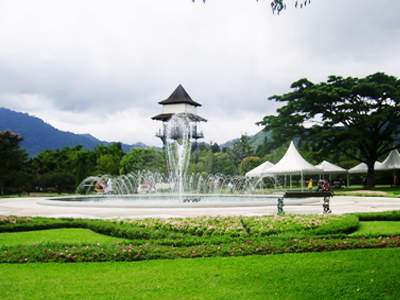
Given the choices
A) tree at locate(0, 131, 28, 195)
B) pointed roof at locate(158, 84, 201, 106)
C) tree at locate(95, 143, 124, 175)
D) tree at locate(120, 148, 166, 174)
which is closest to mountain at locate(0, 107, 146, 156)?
pointed roof at locate(158, 84, 201, 106)

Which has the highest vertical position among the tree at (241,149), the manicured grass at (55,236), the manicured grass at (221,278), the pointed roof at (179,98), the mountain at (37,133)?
the mountain at (37,133)

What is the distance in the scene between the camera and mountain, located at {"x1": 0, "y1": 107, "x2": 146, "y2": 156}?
167 m

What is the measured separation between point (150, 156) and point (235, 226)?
38.0 m

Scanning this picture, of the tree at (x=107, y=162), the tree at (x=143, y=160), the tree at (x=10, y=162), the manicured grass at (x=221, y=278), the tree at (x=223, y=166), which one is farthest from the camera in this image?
the tree at (x=223, y=166)

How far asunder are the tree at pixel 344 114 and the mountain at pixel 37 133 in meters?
130

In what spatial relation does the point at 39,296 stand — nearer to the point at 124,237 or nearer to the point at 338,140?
the point at 124,237

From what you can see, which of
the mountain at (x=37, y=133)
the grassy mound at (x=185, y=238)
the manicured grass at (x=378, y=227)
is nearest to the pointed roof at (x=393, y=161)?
the manicured grass at (x=378, y=227)

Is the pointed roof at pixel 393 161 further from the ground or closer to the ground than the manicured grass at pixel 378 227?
further from the ground

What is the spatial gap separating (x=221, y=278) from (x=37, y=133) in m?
176

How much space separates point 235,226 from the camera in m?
10.3

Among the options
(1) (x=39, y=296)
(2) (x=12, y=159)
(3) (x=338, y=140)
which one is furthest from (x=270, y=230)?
(2) (x=12, y=159)

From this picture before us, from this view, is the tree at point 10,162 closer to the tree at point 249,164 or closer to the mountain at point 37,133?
the tree at point 249,164

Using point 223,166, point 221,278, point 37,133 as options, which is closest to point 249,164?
point 223,166

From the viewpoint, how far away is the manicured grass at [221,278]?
5.34 m
